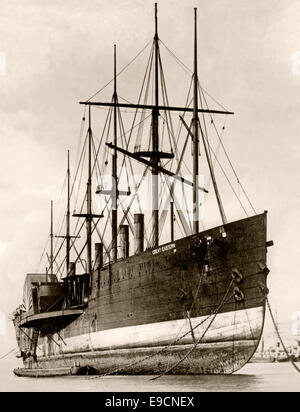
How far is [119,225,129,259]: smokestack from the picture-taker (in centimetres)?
3172

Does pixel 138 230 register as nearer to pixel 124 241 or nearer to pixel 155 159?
pixel 124 241

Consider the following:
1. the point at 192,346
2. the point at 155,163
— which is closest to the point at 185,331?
the point at 192,346

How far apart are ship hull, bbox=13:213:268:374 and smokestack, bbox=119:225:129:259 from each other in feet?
5.62

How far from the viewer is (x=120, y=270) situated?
28.9 meters

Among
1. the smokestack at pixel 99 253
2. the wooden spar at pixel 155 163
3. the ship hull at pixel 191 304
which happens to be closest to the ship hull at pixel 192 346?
the ship hull at pixel 191 304

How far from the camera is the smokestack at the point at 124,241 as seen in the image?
104 feet

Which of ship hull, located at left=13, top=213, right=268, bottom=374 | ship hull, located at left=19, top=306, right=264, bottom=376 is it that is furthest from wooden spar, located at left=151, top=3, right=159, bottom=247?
ship hull, located at left=19, top=306, right=264, bottom=376

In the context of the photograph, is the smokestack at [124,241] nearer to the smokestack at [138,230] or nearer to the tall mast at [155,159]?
the smokestack at [138,230]

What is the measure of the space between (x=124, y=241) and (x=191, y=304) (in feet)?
25.9

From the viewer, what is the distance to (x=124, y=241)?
32.0 m

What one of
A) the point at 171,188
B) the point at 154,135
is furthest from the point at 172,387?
the point at 154,135
